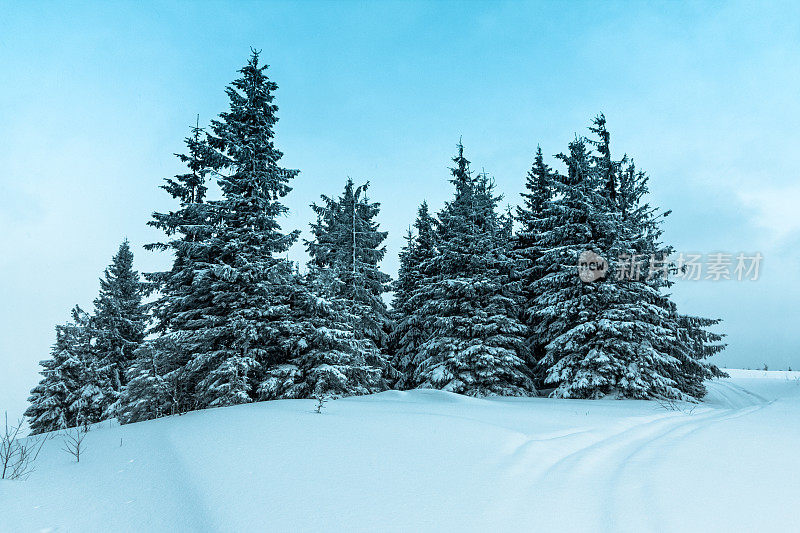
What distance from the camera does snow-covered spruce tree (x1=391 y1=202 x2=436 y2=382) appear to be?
18.4 metres

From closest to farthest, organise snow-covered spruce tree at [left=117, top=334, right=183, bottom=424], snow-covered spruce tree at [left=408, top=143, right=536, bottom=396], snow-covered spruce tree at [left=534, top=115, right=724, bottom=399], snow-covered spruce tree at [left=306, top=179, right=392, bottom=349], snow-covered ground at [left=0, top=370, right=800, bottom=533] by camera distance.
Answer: snow-covered ground at [left=0, top=370, right=800, bottom=533]
snow-covered spruce tree at [left=117, top=334, right=183, bottom=424]
snow-covered spruce tree at [left=534, top=115, right=724, bottom=399]
snow-covered spruce tree at [left=408, top=143, right=536, bottom=396]
snow-covered spruce tree at [left=306, top=179, right=392, bottom=349]

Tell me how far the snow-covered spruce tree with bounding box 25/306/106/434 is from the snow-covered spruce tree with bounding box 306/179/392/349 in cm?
1342

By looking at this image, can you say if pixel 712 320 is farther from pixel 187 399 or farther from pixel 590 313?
pixel 187 399

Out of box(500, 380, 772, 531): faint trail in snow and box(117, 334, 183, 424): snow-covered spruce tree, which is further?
box(117, 334, 183, 424): snow-covered spruce tree

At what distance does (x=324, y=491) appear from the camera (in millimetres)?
2803

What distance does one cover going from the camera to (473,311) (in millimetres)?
14516

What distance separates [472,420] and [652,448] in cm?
211

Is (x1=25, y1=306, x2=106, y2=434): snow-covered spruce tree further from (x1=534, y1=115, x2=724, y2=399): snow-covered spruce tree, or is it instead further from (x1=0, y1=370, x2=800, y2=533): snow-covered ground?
(x1=534, y1=115, x2=724, y2=399): snow-covered spruce tree

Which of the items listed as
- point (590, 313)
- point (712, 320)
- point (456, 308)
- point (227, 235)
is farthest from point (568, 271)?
point (227, 235)

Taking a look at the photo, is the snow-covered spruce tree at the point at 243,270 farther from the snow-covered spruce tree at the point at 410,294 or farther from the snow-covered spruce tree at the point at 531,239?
the snow-covered spruce tree at the point at 531,239

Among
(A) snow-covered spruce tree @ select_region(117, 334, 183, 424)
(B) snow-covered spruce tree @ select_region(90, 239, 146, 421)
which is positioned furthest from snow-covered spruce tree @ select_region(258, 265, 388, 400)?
(B) snow-covered spruce tree @ select_region(90, 239, 146, 421)

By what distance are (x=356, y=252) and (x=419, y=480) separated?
16.3 meters

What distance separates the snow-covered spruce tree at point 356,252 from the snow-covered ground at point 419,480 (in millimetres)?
12809

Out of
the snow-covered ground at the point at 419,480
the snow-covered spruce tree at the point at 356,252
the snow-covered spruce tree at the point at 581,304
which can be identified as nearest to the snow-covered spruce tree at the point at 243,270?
the snow-covered spruce tree at the point at 356,252
